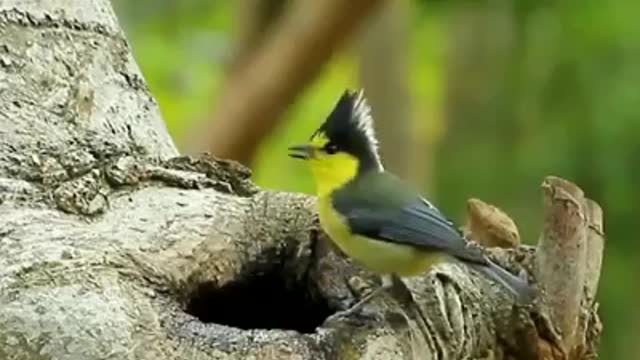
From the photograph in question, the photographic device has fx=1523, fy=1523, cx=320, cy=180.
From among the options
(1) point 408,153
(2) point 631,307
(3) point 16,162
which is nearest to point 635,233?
(2) point 631,307

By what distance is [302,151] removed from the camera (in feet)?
4.97

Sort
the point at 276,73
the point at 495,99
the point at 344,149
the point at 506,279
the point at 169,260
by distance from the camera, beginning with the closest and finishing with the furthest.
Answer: the point at 169,260 < the point at 506,279 < the point at 344,149 < the point at 276,73 < the point at 495,99

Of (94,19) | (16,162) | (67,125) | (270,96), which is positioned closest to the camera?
(16,162)

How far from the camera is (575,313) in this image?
1.40m

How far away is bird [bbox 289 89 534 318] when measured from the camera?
1.33 meters

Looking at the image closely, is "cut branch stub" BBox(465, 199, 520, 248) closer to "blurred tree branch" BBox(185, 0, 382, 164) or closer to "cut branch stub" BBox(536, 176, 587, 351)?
"cut branch stub" BBox(536, 176, 587, 351)

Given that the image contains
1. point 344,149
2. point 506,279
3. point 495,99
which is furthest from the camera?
point 495,99

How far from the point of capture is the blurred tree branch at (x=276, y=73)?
8.18 ft

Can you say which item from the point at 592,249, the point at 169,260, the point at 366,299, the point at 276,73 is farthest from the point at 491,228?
the point at 276,73

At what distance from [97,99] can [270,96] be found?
1071 millimetres

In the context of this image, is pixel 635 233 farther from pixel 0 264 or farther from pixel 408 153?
pixel 0 264

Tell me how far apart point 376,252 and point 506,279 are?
119mm

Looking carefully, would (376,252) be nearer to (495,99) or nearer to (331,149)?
(331,149)

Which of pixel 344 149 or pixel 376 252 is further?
pixel 344 149
